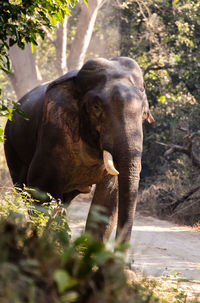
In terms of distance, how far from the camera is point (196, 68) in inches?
636

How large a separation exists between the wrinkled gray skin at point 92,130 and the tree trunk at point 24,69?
11651 mm

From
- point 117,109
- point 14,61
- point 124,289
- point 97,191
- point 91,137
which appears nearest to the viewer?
point 124,289

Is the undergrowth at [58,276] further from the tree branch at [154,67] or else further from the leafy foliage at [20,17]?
the tree branch at [154,67]

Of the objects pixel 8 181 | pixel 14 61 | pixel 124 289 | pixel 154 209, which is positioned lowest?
pixel 154 209

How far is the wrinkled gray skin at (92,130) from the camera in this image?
18.5ft

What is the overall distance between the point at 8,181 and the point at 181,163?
4719 mm

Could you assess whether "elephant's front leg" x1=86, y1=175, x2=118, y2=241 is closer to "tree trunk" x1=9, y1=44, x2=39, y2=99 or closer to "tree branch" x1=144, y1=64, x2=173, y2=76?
"tree branch" x1=144, y1=64, x2=173, y2=76

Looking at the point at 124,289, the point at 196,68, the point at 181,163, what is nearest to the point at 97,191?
the point at 124,289

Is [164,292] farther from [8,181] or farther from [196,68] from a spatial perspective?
[196,68]

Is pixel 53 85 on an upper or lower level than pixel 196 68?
upper

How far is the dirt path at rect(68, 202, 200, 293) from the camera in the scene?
647 cm

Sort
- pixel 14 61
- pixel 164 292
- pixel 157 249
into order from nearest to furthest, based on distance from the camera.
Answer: pixel 164 292 → pixel 157 249 → pixel 14 61

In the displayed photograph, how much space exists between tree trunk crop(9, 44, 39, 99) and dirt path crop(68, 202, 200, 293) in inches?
299

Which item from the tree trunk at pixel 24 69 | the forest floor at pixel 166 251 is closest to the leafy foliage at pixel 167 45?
the tree trunk at pixel 24 69
